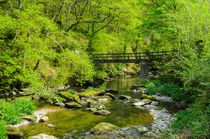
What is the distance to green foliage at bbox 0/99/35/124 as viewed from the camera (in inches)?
335

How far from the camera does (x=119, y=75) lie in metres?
34.2

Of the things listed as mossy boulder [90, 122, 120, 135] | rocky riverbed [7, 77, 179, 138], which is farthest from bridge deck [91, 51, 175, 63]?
mossy boulder [90, 122, 120, 135]

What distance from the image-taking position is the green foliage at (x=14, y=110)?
27.9ft

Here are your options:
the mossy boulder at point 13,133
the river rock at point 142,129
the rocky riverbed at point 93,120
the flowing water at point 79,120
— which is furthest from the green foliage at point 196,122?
the mossy boulder at point 13,133

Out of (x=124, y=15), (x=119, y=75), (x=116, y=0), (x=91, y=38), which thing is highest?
(x=116, y=0)

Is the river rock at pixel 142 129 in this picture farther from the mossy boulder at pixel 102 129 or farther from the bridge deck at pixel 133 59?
the bridge deck at pixel 133 59

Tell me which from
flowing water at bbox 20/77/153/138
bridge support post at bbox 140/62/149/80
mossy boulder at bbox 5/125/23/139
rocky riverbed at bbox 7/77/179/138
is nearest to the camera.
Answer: mossy boulder at bbox 5/125/23/139

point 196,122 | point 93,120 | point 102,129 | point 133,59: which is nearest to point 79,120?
point 93,120

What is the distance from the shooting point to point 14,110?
9141 mm

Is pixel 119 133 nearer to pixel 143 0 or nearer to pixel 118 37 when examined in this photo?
pixel 143 0

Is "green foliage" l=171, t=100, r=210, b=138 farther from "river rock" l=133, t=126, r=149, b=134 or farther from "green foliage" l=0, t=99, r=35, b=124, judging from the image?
"green foliage" l=0, t=99, r=35, b=124

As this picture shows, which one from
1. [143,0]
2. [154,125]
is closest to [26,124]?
[154,125]

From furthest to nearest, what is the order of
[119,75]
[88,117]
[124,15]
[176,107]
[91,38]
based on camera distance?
[119,75]
[91,38]
[124,15]
[176,107]
[88,117]

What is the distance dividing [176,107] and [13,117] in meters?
10.1
